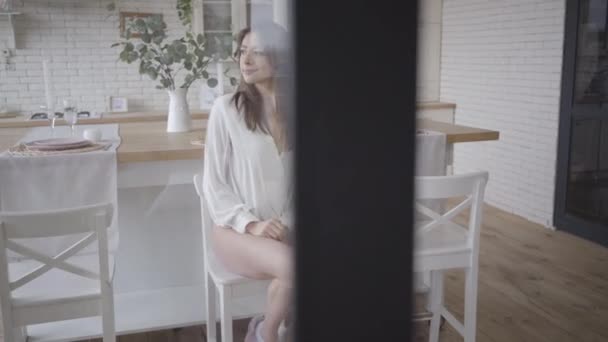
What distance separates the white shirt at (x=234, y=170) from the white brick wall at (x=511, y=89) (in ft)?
8.33

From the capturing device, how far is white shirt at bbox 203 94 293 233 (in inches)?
70.1

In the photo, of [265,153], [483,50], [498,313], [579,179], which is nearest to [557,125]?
[579,179]

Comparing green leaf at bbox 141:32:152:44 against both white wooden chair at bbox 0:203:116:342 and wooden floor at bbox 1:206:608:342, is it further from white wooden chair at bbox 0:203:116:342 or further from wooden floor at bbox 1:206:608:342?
wooden floor at bbox 1:206:608:342

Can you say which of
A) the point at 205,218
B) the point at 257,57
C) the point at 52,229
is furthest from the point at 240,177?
the point at 257,57

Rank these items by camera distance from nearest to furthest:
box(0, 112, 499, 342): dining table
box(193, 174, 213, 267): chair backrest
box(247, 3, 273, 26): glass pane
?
1. box(247, 3, 273, 26): glass pane
2. box(193, 174, 213, 267): chair backrest
3. box(0, 112, 499, 342): dining table

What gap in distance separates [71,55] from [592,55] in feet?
11.5

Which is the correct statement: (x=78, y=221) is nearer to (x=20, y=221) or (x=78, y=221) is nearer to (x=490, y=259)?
(x=20, y=221)

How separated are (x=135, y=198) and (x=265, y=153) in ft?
2.36

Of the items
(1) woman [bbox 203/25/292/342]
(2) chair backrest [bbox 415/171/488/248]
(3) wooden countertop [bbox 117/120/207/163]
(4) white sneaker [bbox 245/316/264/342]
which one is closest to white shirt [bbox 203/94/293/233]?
(1) woman [bbox 203/25/292/342]

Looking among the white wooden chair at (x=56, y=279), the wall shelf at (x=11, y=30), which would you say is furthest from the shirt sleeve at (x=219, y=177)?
the wall shelf at (x=11, y=30)

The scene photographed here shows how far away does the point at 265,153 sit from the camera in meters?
1.76

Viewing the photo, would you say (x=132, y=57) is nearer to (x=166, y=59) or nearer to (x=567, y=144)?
(x=166, y=59)

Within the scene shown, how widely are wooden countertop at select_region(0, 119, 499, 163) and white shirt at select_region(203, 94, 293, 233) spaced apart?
0.18m

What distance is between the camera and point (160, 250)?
232cm
